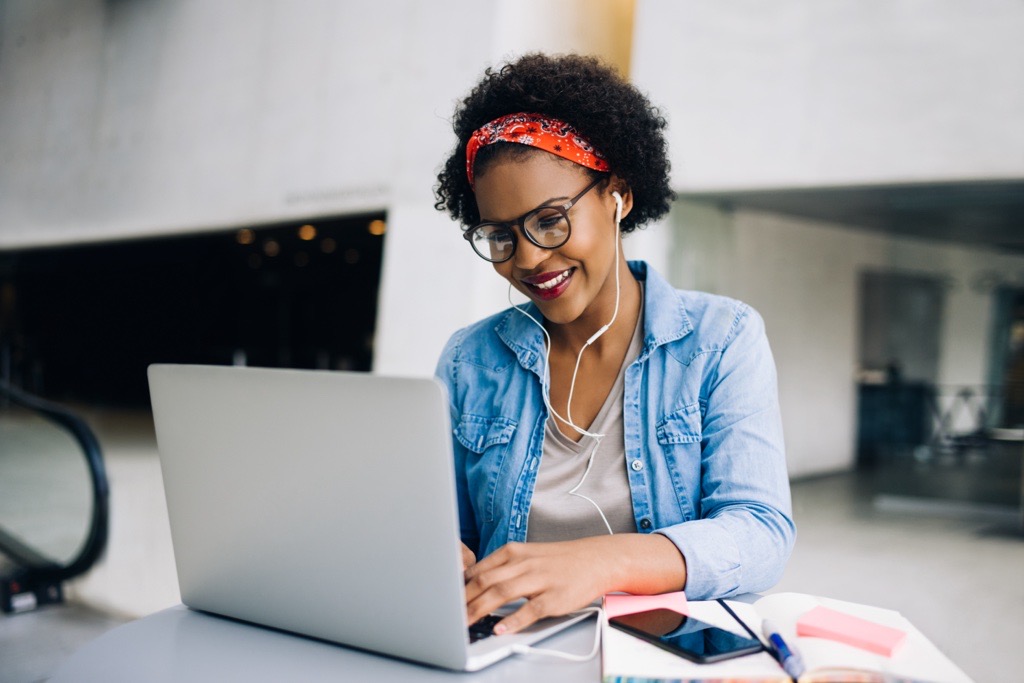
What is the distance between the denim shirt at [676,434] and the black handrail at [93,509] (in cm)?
369

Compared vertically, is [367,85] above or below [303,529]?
above

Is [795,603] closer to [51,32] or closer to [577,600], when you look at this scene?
[577,600]

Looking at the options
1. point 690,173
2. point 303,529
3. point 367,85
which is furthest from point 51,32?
point 303,529

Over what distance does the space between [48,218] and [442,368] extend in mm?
8025

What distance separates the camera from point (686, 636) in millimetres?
863

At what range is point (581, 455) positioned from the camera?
1.39m

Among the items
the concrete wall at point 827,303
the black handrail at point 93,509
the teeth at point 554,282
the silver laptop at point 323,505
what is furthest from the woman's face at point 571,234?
the concrete wall at point 827,303

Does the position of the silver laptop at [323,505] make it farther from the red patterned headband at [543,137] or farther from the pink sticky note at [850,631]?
the red patterned headband at [543,137]

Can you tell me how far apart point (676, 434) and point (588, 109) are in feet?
2.00

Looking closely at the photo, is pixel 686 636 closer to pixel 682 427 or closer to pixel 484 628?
pixel 484 628

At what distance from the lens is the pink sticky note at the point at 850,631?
31.2 inches

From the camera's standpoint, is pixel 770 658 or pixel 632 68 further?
pixel 632 68

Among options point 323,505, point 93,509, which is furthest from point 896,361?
point 323,505

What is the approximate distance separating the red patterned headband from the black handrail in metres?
3.94
